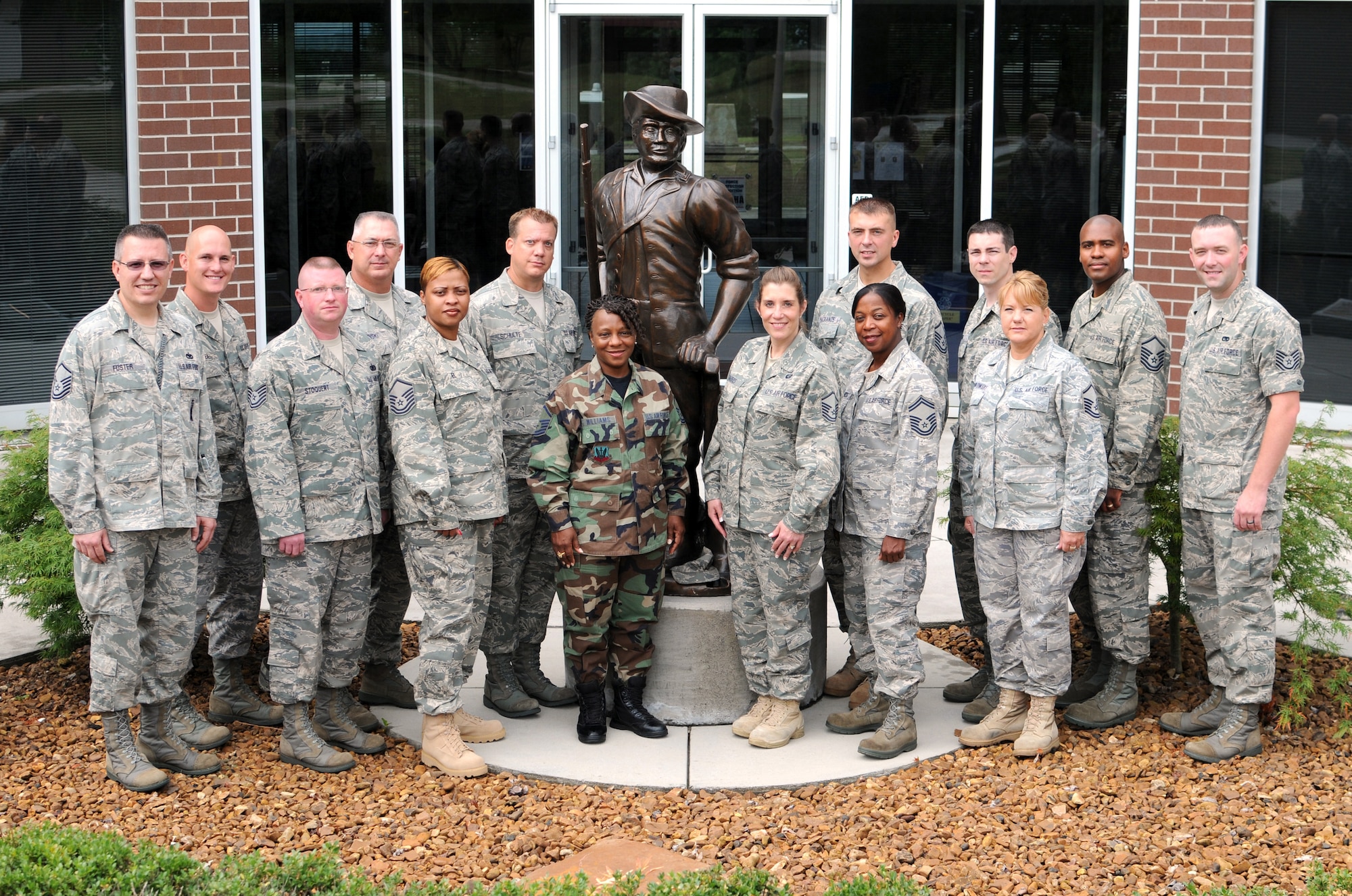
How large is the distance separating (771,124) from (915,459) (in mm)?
5875

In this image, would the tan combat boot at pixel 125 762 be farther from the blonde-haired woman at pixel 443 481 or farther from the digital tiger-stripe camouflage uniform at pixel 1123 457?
the digital tiger-stripe camouflage uniform at pixel 1123 457

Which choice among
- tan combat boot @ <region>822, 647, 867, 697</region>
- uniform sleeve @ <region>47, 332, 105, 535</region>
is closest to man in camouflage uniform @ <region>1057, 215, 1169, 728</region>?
tan combat boot @ <region>822, 647, 867, 697</region>

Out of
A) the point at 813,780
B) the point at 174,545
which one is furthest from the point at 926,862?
the point at 174,545

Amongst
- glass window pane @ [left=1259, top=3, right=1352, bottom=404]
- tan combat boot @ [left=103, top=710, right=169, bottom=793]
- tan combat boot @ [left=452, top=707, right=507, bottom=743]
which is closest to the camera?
tan combat boot @ [left=103, top=710, right=169, bottom=793]

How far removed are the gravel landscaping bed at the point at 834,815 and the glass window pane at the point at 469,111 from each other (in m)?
5.91

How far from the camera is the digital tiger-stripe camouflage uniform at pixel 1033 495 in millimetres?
5184

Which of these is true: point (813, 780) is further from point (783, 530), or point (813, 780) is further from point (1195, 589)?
point (1195, 589)

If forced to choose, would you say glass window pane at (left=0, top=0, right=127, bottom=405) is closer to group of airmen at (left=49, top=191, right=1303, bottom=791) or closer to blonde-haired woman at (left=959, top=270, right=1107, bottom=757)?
group of airmen at (left=49, top=191, right=1303, bottom=791)

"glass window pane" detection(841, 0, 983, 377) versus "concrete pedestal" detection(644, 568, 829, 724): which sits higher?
"glass window pane" detection(841, 0, 983, 377)

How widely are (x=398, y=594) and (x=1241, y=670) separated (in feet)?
10.5

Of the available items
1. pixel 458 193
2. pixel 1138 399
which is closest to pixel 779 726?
pixel 1138 399

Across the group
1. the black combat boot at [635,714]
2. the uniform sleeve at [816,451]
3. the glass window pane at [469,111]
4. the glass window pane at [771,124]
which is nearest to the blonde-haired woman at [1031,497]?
the uniform sleeve at [816,451]

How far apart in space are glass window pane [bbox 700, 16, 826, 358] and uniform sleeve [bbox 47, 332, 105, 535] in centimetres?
639

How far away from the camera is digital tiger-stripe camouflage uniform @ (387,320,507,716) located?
5.18 meters
